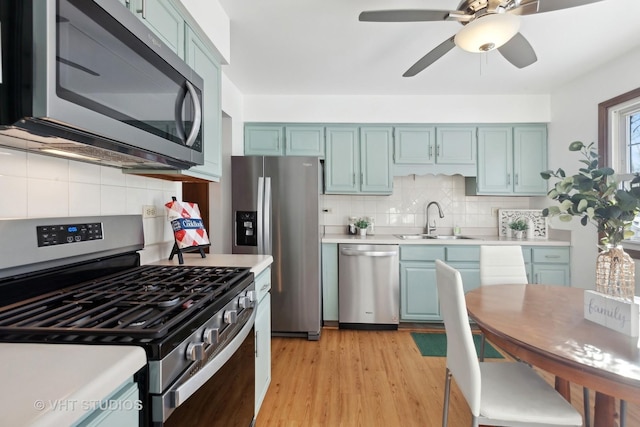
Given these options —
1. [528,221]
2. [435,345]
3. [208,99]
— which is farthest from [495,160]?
[208,99]

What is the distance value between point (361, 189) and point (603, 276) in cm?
226

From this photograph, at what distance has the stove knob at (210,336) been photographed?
940mm

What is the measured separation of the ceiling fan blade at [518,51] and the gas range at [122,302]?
200 cm

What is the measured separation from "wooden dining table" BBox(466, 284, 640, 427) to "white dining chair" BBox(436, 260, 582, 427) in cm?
11

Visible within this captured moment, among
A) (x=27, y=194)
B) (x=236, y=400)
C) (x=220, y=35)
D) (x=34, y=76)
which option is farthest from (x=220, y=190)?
(x=34, y=76)

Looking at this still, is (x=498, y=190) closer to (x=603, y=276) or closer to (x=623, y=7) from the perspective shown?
(x=623, y=7)

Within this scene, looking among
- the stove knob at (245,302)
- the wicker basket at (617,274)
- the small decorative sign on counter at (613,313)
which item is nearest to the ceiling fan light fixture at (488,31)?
the wicker basket at (617,274)

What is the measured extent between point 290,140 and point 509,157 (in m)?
2.44

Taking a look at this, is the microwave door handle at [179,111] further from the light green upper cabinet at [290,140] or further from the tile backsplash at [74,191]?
the light green upper cabinet at [290,140]

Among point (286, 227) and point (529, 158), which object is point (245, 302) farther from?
point (529, 158)

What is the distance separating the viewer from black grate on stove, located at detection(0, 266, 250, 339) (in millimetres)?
733

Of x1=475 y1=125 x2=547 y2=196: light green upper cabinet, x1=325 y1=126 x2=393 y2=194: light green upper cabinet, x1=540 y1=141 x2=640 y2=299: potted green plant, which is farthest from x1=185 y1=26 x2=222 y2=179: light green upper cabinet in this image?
x1=475 y1=125 x2=547 y2=196: light green upper cabinet

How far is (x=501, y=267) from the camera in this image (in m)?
2.11

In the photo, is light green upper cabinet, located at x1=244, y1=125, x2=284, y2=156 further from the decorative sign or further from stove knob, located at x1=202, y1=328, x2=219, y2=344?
the decorative sign
